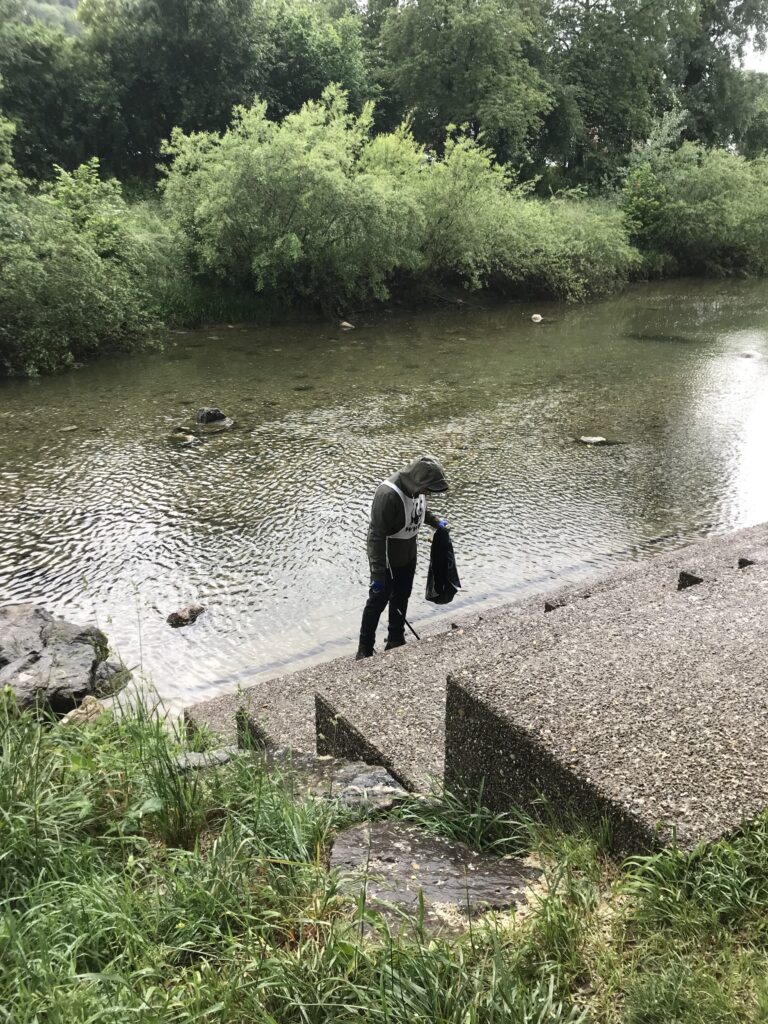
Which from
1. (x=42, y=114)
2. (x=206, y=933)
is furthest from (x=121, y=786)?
(x=42, y=114)

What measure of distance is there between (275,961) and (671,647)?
236 cm

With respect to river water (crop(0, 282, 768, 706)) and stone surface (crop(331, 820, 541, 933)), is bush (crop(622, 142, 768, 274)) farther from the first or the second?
stone surface (crop(331, 820, 541, 933))

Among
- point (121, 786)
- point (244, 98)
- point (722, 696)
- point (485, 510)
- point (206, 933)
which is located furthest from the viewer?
point (244, 98)

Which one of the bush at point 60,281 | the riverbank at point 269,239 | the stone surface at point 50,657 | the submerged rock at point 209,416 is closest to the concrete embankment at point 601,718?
the stone surface at point 50,657

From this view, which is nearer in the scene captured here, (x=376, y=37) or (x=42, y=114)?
(x=42, y=114)

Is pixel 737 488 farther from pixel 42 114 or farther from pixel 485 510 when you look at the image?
pixel 42 114

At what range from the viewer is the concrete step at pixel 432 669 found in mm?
3877

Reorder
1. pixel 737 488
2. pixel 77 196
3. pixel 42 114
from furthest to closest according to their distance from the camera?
pixel 42 114
pixel 77 196
pixel 737 488

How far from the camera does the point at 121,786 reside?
3287 mm

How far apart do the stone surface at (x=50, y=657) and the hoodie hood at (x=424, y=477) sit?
122 inches

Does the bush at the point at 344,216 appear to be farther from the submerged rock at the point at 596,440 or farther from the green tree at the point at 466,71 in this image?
the green tree at the point at 466,71

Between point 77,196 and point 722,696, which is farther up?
point 77,196

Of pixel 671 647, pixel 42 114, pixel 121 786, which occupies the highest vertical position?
pixel 42 114

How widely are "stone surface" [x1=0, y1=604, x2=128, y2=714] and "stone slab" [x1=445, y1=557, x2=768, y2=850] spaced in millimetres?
3789
